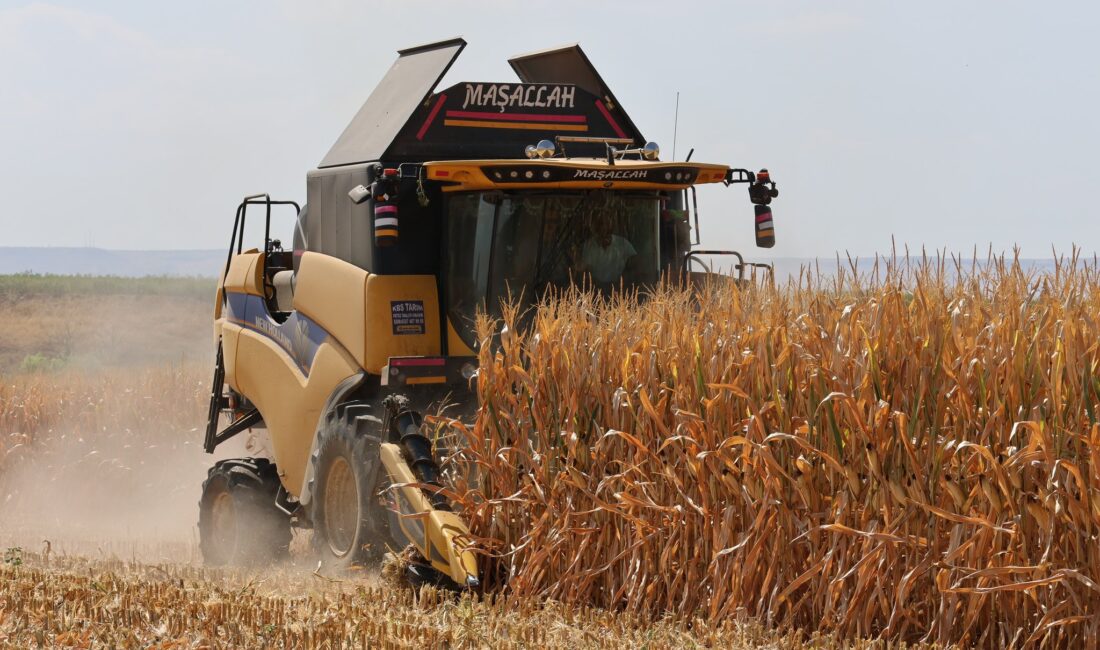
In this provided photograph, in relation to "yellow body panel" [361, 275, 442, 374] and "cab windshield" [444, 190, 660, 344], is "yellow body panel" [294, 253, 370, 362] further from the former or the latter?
"cab windshield" [444, 190, 660, 344]

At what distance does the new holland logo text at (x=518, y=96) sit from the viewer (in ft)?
28.1

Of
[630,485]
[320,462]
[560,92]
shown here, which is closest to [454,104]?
[560,92]

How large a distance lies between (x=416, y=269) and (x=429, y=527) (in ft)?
6.50

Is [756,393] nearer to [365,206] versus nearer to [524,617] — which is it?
[524,617]

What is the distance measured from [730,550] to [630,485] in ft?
1.96

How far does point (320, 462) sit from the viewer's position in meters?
7.73

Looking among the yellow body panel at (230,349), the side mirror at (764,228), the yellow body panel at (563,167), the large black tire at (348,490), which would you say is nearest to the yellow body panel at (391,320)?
the large black tire at (348,490)

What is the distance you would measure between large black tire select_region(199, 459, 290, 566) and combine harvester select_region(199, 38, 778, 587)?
0.01 metres

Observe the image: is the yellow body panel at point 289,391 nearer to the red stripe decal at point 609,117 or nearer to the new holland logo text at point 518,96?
the new holland logo text at point 518,96

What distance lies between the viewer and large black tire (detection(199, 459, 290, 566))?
888cm

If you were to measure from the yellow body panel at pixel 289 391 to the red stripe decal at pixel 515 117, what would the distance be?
174cm

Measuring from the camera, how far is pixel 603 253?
24.9 ft

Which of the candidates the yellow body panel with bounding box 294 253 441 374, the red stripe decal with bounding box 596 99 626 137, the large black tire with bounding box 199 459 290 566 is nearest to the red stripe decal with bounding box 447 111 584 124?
the red stripe decal with bounding box 596 99 626 137

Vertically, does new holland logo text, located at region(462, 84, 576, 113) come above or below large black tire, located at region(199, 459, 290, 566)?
above
